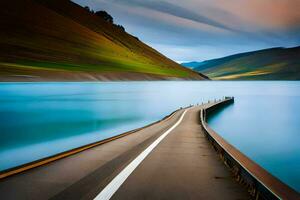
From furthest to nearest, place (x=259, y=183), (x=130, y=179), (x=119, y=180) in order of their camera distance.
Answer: (x=130, y=179) → (x=119, y=180) → (x=259, y=183)

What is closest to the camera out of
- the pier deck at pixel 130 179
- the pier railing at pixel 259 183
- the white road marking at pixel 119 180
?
the pier railing at pixel 259 183

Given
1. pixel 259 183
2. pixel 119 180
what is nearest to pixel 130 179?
pixel 119 180

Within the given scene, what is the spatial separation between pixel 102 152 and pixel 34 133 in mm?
15565

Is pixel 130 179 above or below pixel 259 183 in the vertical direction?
below

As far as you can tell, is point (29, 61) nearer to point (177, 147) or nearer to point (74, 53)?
point (74, 53)

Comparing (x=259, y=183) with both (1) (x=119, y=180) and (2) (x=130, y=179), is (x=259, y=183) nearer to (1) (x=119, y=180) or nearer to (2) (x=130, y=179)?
(2) (x=130, y=179)

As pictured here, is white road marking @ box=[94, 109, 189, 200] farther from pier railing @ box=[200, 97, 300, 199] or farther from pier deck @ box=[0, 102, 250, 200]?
pier railing @ box=[200, 97, 300, 199]

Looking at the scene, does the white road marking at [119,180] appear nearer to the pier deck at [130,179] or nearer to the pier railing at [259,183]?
the pier deck at [130,179]

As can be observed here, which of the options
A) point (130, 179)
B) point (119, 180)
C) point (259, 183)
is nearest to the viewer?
point (259, 183)

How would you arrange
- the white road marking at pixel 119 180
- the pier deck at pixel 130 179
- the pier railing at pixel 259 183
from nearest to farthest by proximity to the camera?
1. the pier railing at pixel 259 183
2. the white road marking at pixel 119 180
3. the pier deck at pixel 130 179

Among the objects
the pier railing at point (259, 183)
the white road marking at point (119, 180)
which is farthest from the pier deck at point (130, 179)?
the pier railing at point (259, 183)

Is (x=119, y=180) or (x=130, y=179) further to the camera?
(x=130, y=179)

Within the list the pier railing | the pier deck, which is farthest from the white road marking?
the pier railing

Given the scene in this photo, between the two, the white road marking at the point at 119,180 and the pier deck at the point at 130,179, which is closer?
the white road marking at the point at 119,180
